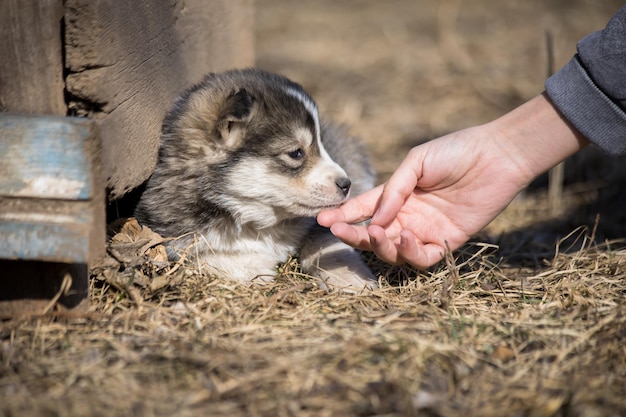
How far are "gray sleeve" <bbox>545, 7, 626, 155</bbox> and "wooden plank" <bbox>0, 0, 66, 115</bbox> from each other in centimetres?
233

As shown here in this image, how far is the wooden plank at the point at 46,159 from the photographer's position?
275 cm

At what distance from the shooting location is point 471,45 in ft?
29.2

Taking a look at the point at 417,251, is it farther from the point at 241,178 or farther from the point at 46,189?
the point at 46,189

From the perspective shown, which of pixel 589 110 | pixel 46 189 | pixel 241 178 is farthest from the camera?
pixel 241 178

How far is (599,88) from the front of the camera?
3309 mm

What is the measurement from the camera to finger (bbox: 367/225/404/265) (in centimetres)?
320

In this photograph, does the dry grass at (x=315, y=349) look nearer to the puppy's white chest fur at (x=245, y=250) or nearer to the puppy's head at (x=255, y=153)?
the puppy's white chest fur at (x=245, y=250)

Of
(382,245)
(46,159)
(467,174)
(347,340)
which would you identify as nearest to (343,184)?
(382,245)

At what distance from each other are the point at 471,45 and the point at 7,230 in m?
7.28

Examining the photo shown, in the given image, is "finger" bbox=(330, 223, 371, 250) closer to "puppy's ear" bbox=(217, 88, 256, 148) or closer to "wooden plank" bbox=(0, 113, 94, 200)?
"puppy's ear" bbox=(217, 88, 256, 148)

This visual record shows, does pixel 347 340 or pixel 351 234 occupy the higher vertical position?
pixel 351 234

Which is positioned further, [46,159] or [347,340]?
[46,159]

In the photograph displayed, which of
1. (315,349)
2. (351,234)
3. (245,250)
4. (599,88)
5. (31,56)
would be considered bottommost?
(245,250)

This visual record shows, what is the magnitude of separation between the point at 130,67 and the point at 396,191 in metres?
1.42
